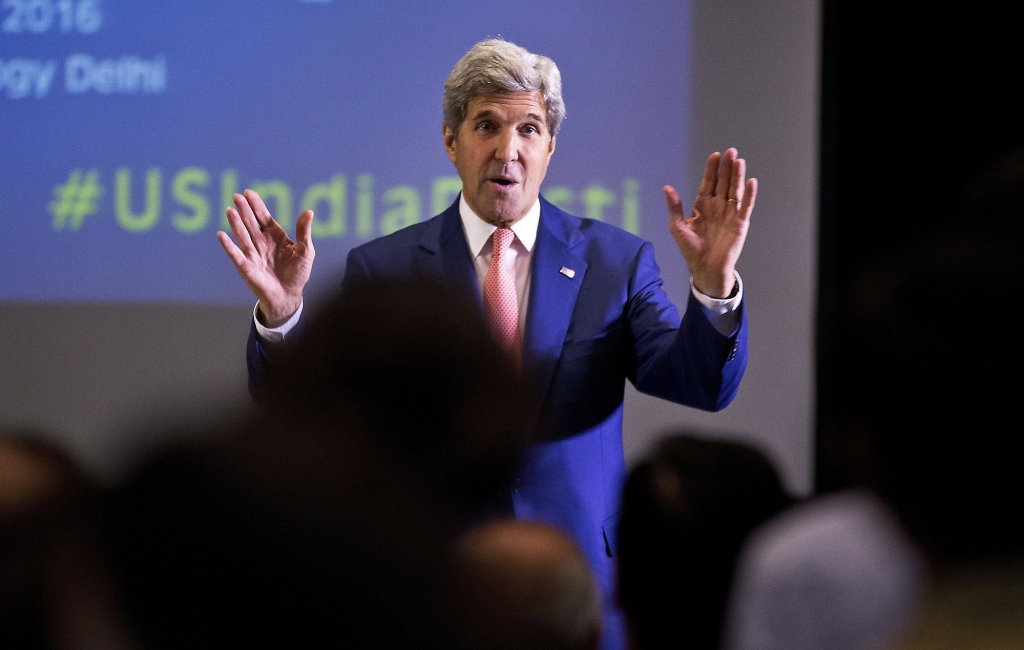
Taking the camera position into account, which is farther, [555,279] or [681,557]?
[681,557]

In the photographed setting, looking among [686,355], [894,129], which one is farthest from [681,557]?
[894,129]

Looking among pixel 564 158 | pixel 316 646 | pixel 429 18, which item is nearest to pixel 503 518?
pixel 316 646

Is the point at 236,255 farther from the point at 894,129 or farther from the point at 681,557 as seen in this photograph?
the point at 894,129

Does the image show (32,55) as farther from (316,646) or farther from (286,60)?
(316,646)

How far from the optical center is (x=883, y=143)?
276cm

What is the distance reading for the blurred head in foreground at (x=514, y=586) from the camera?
661 millimetres

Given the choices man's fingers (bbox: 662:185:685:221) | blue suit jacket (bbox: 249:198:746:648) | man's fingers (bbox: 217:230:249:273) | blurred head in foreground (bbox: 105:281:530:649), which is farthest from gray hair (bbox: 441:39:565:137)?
blurred head in foreground (bbox: 105:281:530:649)

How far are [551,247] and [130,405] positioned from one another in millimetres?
1663

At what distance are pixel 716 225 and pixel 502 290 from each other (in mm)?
488

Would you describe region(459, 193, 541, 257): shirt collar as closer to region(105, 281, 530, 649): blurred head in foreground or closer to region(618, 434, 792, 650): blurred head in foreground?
region(618, 434, 792, 650): blurred head in foreground

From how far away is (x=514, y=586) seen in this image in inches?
26.1

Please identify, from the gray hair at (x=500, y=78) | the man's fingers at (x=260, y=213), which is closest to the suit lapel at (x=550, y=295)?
the gray hair at (x=500, y=78)

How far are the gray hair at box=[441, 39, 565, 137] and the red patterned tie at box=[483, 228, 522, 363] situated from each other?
0.87 ft

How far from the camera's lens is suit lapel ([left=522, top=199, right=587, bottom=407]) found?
1.83 meters
